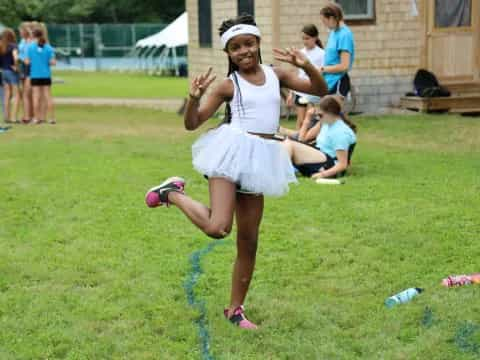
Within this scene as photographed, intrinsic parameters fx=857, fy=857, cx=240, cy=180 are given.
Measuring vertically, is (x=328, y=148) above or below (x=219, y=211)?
below

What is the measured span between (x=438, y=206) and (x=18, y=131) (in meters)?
8.91

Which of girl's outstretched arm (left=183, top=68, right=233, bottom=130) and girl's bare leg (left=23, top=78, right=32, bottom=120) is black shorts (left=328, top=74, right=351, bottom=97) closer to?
girl's outstretched arm (left=183, top=68, right=233, bottom=130)

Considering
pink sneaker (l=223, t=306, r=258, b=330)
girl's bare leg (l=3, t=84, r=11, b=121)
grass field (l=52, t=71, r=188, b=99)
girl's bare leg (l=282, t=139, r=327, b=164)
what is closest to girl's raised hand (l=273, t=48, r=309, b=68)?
pink sneaker (l=223, t=306, r=258, b=330)

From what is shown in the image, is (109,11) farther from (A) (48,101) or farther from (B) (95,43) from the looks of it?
(A) (48,101)

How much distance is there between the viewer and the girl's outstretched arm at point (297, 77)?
477 cm

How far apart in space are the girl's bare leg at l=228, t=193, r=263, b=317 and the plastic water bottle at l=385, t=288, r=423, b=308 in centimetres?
91

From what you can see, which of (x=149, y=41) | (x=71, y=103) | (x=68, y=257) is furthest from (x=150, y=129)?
(x=149, y=41)

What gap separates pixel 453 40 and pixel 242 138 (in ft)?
43.7

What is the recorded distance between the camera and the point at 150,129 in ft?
49.8

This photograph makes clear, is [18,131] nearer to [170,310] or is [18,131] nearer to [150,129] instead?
[150,129]

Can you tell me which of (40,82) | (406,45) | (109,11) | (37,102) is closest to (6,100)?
(37,102)

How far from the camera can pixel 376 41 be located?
1670 cm

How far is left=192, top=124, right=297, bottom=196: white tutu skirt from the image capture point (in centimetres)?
461

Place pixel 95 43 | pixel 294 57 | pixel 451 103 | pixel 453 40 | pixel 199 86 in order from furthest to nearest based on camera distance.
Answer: pixel 95 43, pixel 453 40, pixel 451 103, pixel 294 57, pixel 199 86
